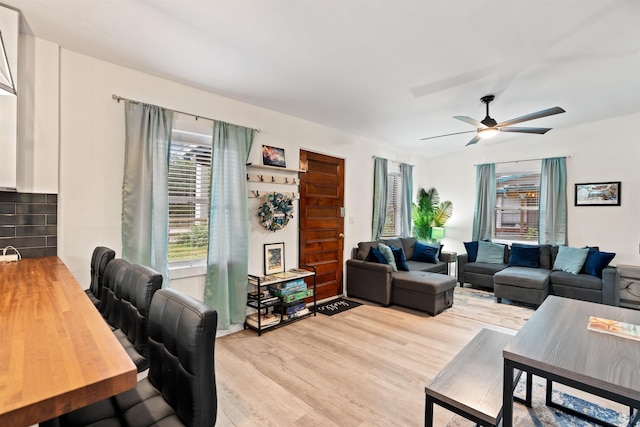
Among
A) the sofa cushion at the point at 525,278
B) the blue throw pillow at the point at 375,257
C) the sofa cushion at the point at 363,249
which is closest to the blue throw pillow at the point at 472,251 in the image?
the sofa cushion at the point at 525,278

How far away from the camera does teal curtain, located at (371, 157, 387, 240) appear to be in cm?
552

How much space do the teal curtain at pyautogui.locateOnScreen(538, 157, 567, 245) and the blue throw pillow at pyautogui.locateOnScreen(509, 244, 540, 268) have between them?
1.37 feet

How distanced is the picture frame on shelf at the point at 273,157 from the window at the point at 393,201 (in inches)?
110

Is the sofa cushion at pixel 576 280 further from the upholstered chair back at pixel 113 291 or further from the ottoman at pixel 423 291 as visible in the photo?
the upholstered chair back at pixel 113 291

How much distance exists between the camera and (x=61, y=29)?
7.24 feet

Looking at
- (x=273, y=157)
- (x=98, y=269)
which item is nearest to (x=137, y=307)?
(x=98, y=269)

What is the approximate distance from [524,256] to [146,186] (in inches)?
227

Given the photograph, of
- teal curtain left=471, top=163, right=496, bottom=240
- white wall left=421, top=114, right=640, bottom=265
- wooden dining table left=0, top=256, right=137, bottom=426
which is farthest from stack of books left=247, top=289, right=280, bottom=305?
white wall left=421, top=114, right=640, bottom=265

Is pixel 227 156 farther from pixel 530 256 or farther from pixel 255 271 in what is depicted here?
pixel 530 256

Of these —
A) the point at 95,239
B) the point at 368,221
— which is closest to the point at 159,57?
the point at 95,239

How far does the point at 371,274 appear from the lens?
4.62m

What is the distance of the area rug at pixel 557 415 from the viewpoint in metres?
2.02

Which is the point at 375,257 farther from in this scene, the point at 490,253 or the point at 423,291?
the point at 490,253

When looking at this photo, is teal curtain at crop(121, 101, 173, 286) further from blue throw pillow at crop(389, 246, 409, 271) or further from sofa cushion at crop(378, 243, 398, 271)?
blue throw pillow at crop(389, 246, 409, 271)
